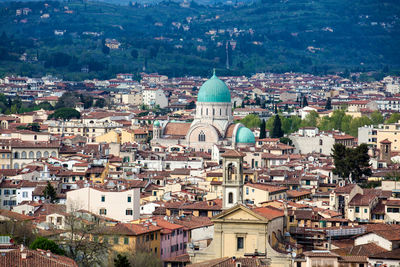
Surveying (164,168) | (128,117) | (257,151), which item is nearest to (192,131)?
(257,151)

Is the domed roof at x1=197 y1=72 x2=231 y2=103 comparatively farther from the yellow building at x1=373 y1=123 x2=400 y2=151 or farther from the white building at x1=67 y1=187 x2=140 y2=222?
the white building at x1=67 y1=187 x2=140 y2=222

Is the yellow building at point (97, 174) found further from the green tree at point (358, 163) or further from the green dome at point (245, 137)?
the green dome at point (245, 137)

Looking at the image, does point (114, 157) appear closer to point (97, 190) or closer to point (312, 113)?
point (97, 190)

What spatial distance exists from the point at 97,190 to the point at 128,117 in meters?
68.7

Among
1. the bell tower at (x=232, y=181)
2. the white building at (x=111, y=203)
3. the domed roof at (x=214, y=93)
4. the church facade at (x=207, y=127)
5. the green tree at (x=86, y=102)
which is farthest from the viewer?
the green tree at (x=86, y=102)

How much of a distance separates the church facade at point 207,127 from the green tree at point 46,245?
51.4m

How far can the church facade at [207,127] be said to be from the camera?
3410 inches

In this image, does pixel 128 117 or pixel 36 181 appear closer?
pixel 36 181

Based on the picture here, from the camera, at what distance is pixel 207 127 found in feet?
286

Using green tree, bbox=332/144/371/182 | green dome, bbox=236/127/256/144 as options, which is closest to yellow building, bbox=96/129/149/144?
green dome, bbox=236/127/256/144

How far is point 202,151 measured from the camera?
85.4m

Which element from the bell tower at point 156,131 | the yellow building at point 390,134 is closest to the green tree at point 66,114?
the bell tower at point 156,131

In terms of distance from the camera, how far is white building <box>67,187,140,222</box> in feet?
147

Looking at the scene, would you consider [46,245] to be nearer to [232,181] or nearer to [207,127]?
[232,181]
